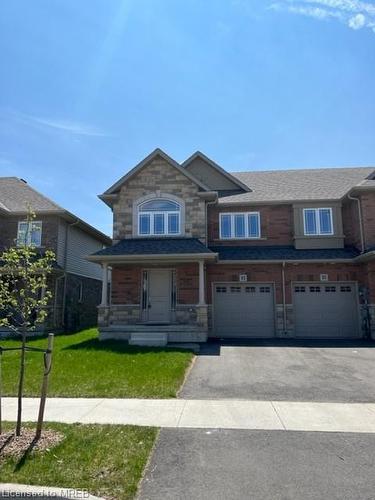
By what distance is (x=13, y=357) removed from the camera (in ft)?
39.1

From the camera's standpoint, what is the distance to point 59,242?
19.3 meters

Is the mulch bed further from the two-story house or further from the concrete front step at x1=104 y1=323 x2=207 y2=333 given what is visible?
the two-story house

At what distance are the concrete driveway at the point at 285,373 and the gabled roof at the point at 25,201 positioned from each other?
10.6 metres

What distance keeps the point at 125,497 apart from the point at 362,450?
3142 millimetres

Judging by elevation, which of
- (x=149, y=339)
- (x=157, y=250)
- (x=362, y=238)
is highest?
(x=362, y=238)

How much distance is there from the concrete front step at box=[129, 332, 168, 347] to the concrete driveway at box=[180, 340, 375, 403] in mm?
1607

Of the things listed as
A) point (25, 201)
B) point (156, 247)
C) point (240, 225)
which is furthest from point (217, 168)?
point (25, 201)

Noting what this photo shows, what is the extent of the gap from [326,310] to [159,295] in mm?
7733

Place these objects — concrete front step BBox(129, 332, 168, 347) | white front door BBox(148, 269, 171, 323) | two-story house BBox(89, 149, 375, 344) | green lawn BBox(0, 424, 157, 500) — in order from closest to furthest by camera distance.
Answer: green lawn BBox(0, 424, 157, 500) < concrete front step BBox(129, 332, 168, 347) < two-story house BBox(89, 149, 375, 344) < white front door BBox(148, 269, 171, 323)

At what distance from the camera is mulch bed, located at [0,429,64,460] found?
4773 millimetres

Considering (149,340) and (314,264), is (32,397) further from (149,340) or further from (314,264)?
(314,264)

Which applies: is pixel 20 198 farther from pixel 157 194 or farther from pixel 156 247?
pixel 156 247

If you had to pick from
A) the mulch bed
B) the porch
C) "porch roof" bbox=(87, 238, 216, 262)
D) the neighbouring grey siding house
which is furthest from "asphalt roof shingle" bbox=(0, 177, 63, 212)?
the mulch bed

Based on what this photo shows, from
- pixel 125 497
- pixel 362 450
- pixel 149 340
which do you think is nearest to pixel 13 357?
pixel 149 340
